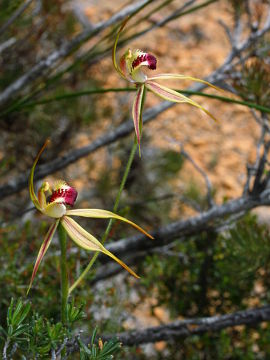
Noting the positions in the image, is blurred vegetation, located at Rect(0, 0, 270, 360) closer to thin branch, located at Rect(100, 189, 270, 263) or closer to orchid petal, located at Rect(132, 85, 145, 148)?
thin branch, located at Rect(100, 189, 270, 263)

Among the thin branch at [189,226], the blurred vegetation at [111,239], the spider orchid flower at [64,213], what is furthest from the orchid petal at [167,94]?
the thin branch at [189,226]

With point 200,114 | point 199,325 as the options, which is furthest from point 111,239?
point 200,114

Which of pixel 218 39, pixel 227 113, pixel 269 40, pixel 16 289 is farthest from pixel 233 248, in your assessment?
pixel 218 39

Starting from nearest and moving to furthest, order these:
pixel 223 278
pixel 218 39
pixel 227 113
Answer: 1. pixel 223 278
2. pixel 227 113
3. pixel 218 39

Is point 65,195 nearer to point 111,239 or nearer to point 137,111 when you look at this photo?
point 137,111

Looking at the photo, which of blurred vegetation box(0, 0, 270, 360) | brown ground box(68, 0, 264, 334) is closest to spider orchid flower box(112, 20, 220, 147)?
blurred vegetation box(0, 0, 270, 360)

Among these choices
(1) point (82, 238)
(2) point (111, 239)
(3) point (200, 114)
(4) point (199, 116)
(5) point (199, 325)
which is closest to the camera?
(1) point (82, 238)

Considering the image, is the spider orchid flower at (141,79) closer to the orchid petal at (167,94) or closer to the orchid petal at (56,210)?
the orchid petal at (167,94)

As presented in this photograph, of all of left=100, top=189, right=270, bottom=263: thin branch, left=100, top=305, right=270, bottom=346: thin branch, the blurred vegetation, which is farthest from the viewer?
left=100, top=189, right=270, bottom=263: thin branch

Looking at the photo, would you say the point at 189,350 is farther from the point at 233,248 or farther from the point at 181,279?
the point at 233,248

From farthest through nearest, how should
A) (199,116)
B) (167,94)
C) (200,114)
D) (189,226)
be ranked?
(199,116) → (200,114) → (189,226) → (167,94)

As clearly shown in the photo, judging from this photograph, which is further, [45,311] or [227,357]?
[227,357]
